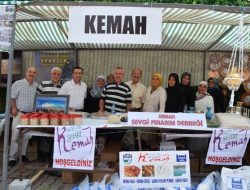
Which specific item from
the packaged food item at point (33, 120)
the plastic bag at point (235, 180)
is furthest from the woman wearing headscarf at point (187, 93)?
the packaged food item at point (33, 120)

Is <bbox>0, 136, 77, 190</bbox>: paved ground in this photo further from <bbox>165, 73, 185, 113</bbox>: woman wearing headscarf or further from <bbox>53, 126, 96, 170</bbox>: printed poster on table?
<bbox>165, 73, 185, 113</bbox>: woman wearing headscarf

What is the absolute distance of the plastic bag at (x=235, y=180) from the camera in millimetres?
5055

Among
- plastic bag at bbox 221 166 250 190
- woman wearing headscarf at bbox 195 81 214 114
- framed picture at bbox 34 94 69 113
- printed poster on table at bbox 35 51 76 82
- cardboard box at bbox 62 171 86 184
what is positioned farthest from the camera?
printed poster on table at bbox 35 51 76 82

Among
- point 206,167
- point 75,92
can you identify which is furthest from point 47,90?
point 206,167

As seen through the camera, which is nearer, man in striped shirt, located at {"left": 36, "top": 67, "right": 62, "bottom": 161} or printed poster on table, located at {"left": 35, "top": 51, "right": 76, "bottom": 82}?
man in striped shirt, located at {"left": 36, "top": 67, "right": 62, "bottom": 161}

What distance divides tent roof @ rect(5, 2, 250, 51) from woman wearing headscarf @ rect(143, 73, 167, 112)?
1074 millimetres

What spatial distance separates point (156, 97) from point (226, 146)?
6.00 feet

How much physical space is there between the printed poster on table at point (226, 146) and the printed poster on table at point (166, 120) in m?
0.26

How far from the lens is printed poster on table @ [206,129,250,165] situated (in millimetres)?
5605

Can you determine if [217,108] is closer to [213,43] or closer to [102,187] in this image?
[213,43]

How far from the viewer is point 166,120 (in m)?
5.62

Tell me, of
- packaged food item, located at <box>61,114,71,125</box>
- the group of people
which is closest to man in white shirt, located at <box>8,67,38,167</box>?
the group of people

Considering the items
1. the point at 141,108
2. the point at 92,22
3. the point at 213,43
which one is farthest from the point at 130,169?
the point at 213,43

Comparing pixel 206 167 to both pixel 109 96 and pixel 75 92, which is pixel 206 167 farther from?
pixel 75 92
